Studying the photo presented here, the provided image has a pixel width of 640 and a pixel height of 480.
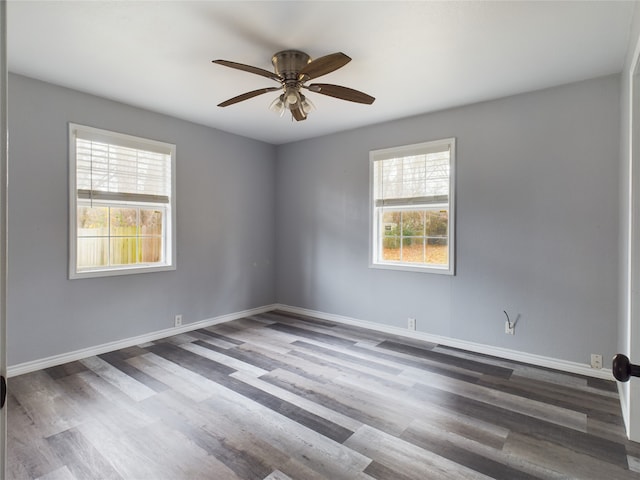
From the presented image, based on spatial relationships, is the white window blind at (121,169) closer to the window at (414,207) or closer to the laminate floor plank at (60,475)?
the laminate floor plank at (60,475)

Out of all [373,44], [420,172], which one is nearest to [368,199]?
[420,172]

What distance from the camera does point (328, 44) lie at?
8.05 feet

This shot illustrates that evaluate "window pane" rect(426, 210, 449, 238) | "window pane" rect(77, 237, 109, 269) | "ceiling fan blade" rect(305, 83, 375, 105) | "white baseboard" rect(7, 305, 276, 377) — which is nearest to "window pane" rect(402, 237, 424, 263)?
"window pane" rect(426, 210, 449, 238)

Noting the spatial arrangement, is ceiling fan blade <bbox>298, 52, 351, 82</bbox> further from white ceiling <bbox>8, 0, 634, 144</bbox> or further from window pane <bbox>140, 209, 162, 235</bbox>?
window pane <bbox>140, 209, 162, 235</bbox>

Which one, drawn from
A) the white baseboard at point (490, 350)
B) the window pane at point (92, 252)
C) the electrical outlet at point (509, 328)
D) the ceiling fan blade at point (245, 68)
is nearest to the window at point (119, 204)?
the window pane at point (92, 252)

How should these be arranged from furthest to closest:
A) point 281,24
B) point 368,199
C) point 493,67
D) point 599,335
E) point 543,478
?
point 368,199 < point 599,335 < point 493,67 < point 281,24 < point 543,478

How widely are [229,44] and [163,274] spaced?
270cm

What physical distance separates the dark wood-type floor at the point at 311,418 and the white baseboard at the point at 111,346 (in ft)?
0.36

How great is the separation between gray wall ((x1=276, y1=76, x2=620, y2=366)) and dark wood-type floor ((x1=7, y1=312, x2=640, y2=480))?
485 millimetres

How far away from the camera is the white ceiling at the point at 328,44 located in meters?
2.09

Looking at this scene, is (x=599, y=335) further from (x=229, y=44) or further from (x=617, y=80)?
(x=229, y=44)

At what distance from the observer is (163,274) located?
404 cm

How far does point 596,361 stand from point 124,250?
4.81m

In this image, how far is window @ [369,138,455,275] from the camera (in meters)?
3.84
